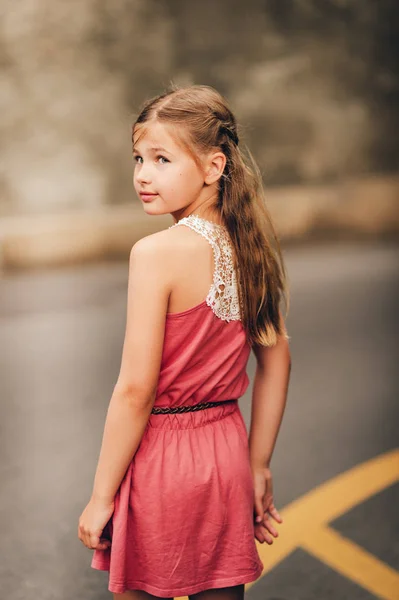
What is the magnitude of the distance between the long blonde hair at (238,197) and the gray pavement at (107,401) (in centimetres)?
119

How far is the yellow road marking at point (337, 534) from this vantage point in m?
2.51

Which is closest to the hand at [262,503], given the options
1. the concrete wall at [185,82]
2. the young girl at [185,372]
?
the young girl at [185,372]

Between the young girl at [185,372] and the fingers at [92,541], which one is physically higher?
the young girl at [185,372]

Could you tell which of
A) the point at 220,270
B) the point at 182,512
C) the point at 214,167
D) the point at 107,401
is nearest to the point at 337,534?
the point at 107,401

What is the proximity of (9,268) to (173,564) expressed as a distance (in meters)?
1.55

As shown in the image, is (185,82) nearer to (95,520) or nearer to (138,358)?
(138,358)

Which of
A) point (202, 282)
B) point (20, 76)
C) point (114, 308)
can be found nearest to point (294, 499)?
point (114, 308)

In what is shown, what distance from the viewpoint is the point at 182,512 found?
1.53 metres

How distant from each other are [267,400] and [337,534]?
3.71 feet

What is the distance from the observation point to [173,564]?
154 cm

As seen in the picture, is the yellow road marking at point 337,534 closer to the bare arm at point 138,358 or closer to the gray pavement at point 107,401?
the gray pavement at point 107,401

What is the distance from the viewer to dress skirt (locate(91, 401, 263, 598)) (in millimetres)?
1516

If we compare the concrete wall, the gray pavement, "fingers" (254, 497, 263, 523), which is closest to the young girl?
"fingers" (254, 497, 263, 523)

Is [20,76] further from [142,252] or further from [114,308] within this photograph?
[142,252]
